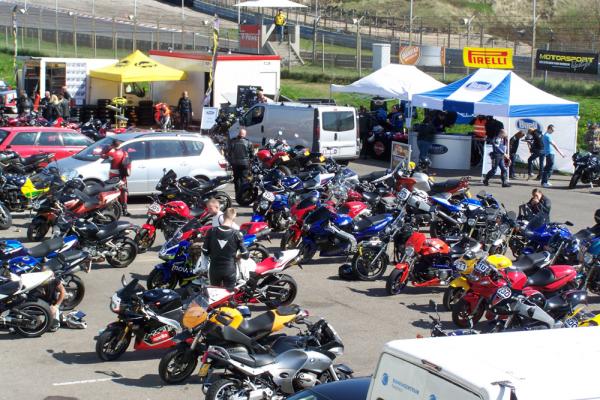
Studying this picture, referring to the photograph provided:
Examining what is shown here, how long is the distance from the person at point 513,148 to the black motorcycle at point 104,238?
43.7 ft

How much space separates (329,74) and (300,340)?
35.0m

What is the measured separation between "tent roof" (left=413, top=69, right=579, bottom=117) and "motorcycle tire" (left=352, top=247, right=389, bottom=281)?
1063cm

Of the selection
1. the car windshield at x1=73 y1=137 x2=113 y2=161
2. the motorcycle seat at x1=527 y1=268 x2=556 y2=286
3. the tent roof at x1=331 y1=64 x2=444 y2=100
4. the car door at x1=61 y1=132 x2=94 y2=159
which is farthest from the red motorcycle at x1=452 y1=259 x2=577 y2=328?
the tent roof at x1=331 y1=64 x2=444 y2=100

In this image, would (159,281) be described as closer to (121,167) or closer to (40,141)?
(121,167)

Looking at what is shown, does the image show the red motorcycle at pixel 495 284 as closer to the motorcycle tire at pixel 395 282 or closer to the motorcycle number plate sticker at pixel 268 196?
the motorcycle tire at pixel 395 282

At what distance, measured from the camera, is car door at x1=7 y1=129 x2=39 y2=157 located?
21.5 meters

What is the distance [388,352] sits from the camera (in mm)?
5516

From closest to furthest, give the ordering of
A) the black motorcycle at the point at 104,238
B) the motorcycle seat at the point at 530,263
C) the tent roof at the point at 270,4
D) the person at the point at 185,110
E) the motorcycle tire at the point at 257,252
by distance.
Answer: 1. the motorcycle seat at the point at 530,263
2. the motorcycle tire at the point at 257,252
3. the black motorcycle at the point at 104,238
4. the person at the point at 185,110
5. the tent roof at the point at 270,4

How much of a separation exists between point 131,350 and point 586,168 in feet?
53.4

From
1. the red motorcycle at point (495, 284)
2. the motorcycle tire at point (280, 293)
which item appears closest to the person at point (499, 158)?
the red motorcycle at point (495, 284)

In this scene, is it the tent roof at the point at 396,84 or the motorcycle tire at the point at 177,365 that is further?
the tent roof at the point at 396,84

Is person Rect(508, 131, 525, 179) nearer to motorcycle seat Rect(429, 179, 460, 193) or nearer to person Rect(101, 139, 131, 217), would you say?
motorcycle seat Rect(429, 179, 460, 193)

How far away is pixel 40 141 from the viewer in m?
21.9

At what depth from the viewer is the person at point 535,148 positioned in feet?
80.8
